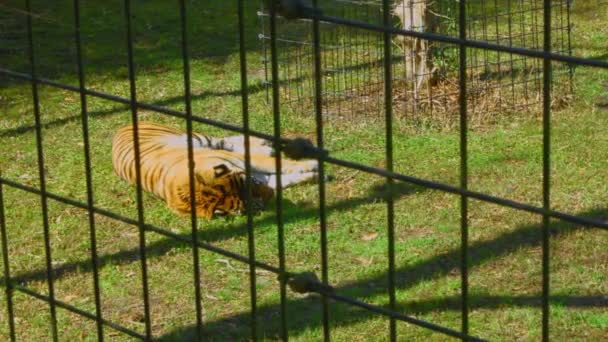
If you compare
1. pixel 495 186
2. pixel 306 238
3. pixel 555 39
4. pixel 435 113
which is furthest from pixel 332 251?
pixel 555 39

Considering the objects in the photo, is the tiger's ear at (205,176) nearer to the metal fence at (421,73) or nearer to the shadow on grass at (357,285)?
the shadow on grass at (357,285)

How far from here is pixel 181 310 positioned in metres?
5.67

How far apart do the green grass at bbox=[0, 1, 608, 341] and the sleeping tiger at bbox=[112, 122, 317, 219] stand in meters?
0.11

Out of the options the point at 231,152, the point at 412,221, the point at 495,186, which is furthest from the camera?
the point at 231,152

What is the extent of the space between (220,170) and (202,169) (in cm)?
10

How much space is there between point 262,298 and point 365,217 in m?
1.14

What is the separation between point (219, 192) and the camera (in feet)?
22.1

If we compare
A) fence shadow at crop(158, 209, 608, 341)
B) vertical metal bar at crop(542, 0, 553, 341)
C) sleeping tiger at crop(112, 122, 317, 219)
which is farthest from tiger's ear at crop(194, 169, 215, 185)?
vertical metal bar at crop(542, 0, 553, 341)

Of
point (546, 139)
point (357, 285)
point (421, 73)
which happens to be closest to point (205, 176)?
point (357, 285)

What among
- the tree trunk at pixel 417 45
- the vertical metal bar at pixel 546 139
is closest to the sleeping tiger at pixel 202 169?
the tree trunk at pixel 417 45

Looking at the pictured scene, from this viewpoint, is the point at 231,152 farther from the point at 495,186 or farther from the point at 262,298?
the point at 262,298

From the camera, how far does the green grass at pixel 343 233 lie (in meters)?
5.47

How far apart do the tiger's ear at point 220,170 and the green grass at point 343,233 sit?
0.28 meters

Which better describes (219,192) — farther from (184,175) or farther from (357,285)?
(357,285)
